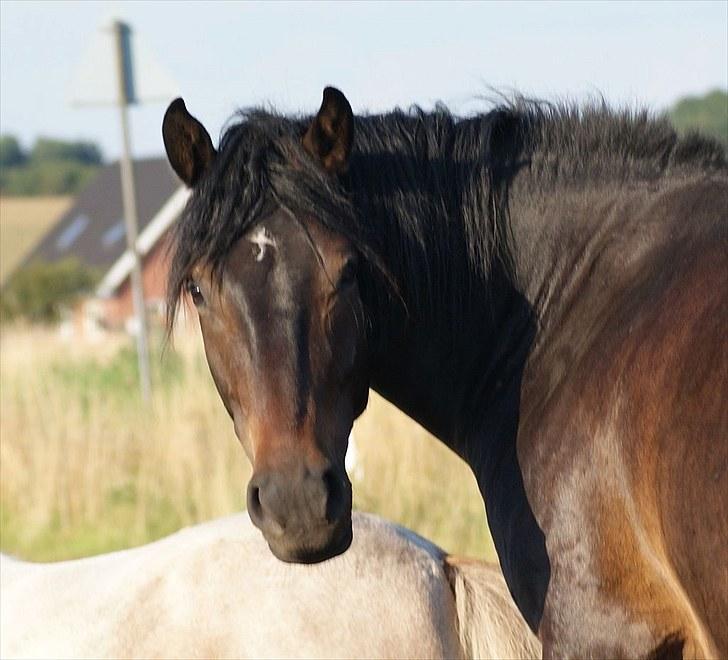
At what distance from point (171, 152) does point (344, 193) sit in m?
0.45

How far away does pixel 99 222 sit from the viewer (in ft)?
159

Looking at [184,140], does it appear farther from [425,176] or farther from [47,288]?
[47,288]

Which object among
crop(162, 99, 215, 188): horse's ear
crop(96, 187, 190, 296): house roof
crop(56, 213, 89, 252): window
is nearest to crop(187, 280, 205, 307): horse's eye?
crop(162, 99, 215, 188): horse's ear

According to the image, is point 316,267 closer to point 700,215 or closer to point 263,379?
point 263,379

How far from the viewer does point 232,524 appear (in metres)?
3.69

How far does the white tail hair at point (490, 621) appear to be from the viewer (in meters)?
3.32

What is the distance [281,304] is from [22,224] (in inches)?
2280

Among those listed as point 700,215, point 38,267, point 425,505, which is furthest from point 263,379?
point 38,267

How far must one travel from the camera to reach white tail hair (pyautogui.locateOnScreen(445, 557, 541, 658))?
3.32 meters

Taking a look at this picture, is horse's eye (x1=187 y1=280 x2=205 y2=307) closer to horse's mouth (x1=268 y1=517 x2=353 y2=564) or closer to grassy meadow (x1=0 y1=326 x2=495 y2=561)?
horse's mouth (x1=268 y1=517 x2=353 y2=564)

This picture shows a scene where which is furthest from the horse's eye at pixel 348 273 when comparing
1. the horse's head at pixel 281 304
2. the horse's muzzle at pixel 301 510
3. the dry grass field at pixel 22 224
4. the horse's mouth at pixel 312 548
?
the dry grass field at pixel 22 224

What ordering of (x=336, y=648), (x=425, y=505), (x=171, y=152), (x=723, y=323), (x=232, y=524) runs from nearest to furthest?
(x=723, y=323) → (x=171, y=152) → (x=336, y=648) → (x=232, y=524) → (x=425, y=505)

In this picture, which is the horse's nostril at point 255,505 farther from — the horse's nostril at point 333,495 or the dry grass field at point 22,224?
the dry grass field at point 22,224

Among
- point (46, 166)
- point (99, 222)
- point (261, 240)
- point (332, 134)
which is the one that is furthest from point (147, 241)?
point (46, 166)
